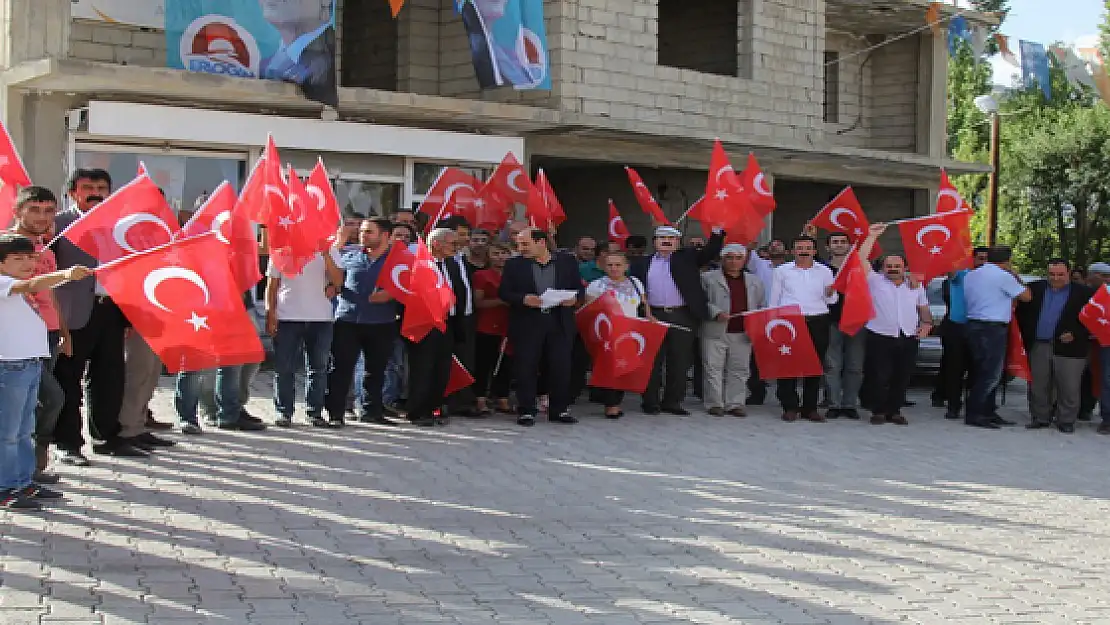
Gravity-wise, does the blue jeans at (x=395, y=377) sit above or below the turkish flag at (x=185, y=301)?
below

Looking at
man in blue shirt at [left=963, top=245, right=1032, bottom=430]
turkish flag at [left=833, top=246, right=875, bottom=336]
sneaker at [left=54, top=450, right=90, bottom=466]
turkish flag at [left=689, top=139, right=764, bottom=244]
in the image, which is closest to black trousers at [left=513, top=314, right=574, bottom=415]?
turkish flag at [left=689, top=139, right=764, bottom=244]

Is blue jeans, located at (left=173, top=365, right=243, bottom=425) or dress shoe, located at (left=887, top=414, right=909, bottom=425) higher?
blue jeans, located at (left=173, top=365, right=243, bottom=425)

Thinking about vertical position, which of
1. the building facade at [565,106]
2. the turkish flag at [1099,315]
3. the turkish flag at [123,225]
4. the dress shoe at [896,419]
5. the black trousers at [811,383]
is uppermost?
the building facade at [565,106]

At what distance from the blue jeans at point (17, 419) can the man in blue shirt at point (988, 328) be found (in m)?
9.51

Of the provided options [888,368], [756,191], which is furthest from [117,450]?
[888,368]

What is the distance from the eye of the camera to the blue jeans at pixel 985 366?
13781 mm

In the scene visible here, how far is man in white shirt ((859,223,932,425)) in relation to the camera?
528 inches

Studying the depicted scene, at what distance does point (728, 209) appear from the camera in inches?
548

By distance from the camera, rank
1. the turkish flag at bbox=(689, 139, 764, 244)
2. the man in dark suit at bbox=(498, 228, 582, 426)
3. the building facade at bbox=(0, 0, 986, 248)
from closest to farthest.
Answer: the man in dark suit at bbox=(498, 228, 582, 426), the turkish flag at bbox=(689, 139, 764, 244), the building facade at bbox=(0, 0, 986, 248)

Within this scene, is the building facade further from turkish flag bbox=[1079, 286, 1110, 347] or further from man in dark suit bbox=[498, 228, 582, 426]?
turkish flag bbox=[1079, 286, 1110, 347]

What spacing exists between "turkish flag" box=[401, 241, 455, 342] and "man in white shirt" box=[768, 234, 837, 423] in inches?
147

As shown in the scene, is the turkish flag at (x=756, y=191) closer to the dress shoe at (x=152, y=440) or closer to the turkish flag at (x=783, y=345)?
the turkish flag at (x=783, y=345)

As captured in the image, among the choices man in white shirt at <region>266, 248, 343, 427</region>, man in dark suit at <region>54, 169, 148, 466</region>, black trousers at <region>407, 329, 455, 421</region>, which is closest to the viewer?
man in dark suit at <region>54, 169, 148, 466</region>

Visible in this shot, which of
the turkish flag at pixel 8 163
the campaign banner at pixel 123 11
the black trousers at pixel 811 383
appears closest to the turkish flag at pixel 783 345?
the black trousers at pixel 811 383
